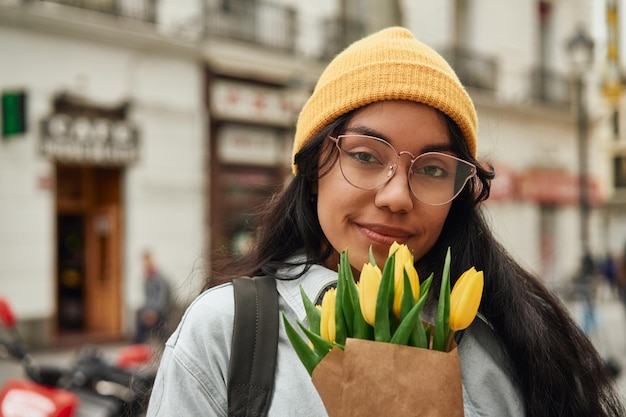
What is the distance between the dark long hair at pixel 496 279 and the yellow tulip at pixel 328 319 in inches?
16.9

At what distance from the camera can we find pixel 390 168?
1.37m

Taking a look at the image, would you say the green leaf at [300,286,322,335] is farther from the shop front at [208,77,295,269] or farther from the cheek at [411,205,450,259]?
the shop front at [208,77,295,269]

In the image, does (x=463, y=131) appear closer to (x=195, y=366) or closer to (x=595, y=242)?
(x=195, y=366)

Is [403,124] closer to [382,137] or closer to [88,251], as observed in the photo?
[382,137]

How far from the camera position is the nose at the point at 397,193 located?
→ 134 cm

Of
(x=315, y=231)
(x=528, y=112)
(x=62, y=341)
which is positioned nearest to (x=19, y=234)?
(x=62, y=341)

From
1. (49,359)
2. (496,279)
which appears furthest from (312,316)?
(49,359)

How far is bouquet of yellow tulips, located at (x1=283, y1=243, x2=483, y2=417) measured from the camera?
954mm

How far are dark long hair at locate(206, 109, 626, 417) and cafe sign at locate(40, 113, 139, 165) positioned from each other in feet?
31.0

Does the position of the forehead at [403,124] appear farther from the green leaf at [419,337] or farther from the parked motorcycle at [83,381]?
the parked motorcycle at [83,381]

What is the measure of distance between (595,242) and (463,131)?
23.0m

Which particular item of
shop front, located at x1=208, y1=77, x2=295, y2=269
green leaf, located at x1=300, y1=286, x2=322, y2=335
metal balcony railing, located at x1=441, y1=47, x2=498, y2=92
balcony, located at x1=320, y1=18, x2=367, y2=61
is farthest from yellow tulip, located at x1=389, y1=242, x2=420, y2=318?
metal balcony railing, located at x1=441, y1=47, x2=498, y2=92

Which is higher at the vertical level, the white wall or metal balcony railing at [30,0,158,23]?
metal balcony railing at [30,0,158,23]

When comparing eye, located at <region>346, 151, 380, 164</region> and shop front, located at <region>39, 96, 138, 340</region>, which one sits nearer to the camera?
eye, located at <region>346, 151, 380, 164</region>
